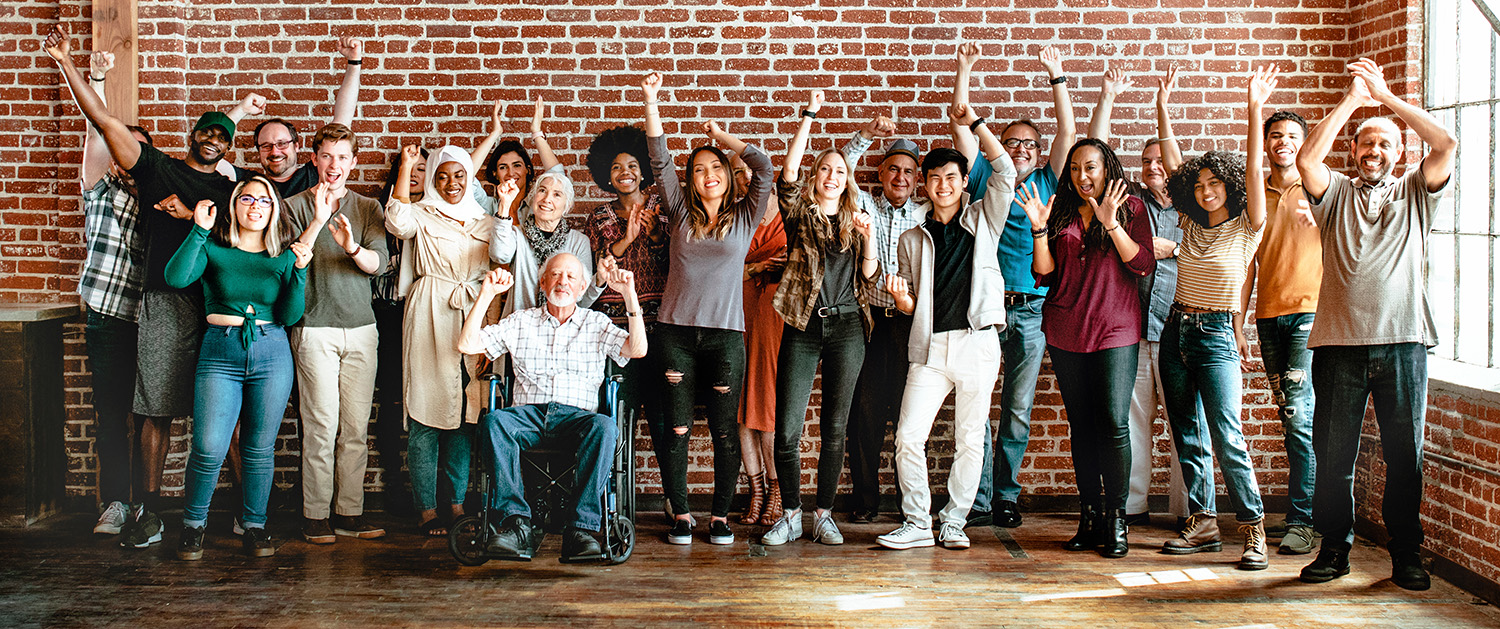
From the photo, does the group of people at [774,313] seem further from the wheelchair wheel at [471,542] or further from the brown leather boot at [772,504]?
the wheelchair wheel at [471,542]

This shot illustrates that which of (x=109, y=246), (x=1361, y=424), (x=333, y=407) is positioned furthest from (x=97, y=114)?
(x=1361, y=424)

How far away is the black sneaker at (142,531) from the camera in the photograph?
13.3ft

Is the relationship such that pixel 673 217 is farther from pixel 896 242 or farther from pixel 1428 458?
pixel 1428 458

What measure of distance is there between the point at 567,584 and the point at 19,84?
3747 millimetres

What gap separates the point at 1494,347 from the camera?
163 inches

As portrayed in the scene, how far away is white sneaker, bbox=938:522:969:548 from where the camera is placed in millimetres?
4109

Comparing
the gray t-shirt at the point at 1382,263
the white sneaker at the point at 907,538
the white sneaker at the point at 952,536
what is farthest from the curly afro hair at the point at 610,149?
the gray t-shirt at the point at 1382,263

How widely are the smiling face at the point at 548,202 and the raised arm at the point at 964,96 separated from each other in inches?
70.8

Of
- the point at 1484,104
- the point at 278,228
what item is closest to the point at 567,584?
the point at 278,228

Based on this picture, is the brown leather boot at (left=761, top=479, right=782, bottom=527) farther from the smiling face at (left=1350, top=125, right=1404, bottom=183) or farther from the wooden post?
the wooden post

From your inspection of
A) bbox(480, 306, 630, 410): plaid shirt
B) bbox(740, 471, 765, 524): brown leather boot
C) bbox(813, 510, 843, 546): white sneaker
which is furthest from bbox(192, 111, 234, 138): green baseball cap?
bbox(813, 510, 843, 546): white sneaker

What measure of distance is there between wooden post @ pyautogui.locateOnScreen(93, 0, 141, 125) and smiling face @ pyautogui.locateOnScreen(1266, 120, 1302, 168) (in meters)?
5.14

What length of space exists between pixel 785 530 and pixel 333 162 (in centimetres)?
246

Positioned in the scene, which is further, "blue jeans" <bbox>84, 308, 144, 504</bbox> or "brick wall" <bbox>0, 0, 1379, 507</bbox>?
"brick wall" <bbox>0, 0, 1379, 507</bbox>
